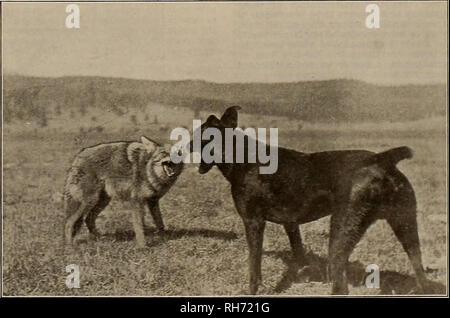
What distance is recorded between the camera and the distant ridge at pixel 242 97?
664 cm

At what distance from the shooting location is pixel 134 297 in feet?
21.8

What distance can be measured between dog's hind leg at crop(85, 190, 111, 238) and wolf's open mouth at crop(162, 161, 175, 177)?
0.68 metres

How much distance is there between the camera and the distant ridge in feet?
21.8

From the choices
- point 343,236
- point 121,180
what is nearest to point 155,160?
point 121,180

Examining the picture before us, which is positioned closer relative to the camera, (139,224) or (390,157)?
(390,157)

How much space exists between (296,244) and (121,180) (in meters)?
1.97

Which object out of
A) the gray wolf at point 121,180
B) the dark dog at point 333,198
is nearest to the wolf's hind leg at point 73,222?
the gray wolf at point 121,180

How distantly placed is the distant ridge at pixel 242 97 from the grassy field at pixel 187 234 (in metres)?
0.16

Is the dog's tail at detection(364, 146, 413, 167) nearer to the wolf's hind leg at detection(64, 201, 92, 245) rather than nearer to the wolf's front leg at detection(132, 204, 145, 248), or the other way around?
the wolf's front leg at detection(132, 204, 145, 248)

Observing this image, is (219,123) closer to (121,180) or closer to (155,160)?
(155,160)

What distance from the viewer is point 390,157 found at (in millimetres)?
6383

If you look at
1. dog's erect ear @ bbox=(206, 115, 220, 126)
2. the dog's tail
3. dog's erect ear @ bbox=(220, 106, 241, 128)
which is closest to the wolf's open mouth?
dog's erect ear @ bbox=(206, 115, 220, 126)
